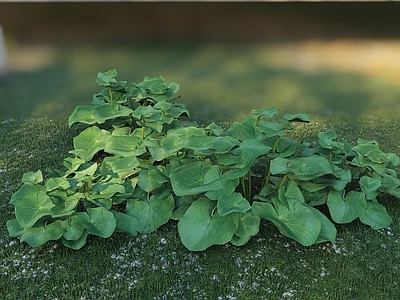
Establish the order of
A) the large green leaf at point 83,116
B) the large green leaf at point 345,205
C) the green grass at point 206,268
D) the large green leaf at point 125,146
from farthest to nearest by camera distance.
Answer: the large green leaf at point 83,116 → the large green leaf at point 125,146 → the large green leaf at point 345,205 → the green grass at point 206,268

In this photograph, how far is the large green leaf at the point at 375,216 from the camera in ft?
4.85

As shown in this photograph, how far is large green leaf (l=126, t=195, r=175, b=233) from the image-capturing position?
1.46 meters

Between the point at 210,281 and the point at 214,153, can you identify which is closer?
the point at 210,281

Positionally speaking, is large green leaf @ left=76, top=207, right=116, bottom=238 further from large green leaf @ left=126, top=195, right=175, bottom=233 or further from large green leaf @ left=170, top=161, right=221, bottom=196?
large green leaf @ left=170, top=161, right=221, bottom=196

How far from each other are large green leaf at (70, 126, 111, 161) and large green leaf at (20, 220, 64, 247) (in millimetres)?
371

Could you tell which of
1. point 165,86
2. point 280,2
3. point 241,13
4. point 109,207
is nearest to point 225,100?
point 165,86

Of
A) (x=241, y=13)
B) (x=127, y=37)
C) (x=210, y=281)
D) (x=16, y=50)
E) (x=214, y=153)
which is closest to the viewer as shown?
(x=210, y=281)

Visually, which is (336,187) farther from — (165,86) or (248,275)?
(165,86)

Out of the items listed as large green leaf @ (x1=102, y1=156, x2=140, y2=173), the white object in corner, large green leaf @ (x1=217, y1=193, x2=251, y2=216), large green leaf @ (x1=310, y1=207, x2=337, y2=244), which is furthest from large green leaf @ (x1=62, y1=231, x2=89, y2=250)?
the white object in corner

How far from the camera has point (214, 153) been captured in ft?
4.73

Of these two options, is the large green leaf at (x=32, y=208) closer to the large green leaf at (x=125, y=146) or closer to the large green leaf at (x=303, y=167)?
the large green leaf at (x=125, y=146)

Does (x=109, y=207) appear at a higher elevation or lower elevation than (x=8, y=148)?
higher

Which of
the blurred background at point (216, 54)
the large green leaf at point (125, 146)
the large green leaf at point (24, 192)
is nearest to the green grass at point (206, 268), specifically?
the large green leaf at point (24, 192)

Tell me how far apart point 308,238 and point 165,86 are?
873 millimetres
